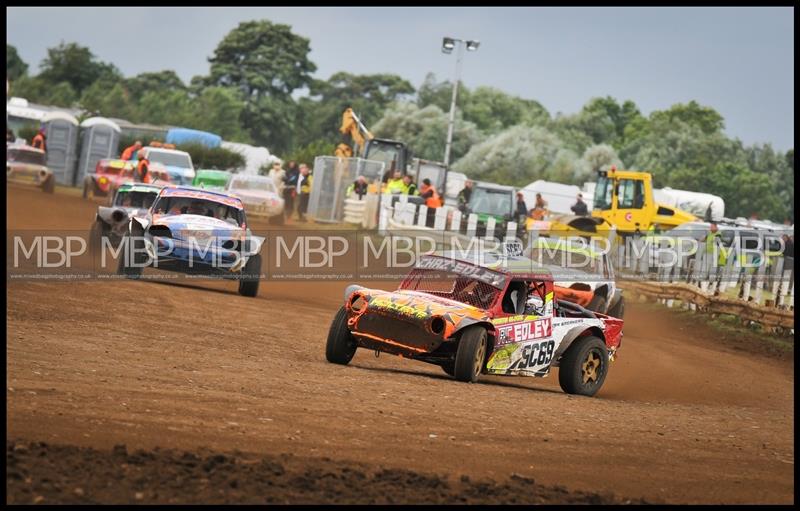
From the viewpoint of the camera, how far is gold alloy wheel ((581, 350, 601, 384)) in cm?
1416

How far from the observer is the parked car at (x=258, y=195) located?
39150 millimetres

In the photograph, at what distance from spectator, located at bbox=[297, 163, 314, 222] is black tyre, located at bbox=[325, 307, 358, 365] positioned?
30.0 meters

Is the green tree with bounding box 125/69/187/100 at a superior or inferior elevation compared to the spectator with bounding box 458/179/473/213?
superior

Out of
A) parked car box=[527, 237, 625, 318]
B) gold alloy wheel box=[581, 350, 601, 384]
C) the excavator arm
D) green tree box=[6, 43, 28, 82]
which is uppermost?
green tree box=[6, 43, 28, 82]

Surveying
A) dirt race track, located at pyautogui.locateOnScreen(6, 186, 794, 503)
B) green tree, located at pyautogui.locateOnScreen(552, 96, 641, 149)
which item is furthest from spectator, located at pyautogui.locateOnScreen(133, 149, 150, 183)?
green tree, located at pyautogui.locateOnScreen(552, 96, 641, 149)

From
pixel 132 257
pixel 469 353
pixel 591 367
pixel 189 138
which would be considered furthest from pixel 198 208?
pixel 189 138

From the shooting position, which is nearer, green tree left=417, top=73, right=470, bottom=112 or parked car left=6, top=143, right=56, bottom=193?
parked car left=6, top=143, right=56, bottom=193

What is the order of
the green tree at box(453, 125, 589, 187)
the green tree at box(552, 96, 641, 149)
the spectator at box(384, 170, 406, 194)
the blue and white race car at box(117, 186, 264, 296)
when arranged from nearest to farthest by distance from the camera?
the blue and white race car at box(117, 186, 264, 296)
the spectator at box(384, 170, 406, 194)
the green tree at box(453, 125, 589, 187)
the green tree at box(552, 96, 641, 149)

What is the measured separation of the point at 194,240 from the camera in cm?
1994

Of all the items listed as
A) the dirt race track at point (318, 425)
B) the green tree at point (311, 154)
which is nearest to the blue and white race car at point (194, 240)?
the dirt race track at point (318, 425)

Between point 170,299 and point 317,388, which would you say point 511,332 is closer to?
point 317,388

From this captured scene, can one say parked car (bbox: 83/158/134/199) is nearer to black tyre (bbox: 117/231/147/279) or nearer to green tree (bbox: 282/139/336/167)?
green tree (bbox: 282/139/336/167)

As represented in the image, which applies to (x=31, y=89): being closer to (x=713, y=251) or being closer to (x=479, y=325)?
(x=713, y=251)

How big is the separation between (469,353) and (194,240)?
8.22 meters
